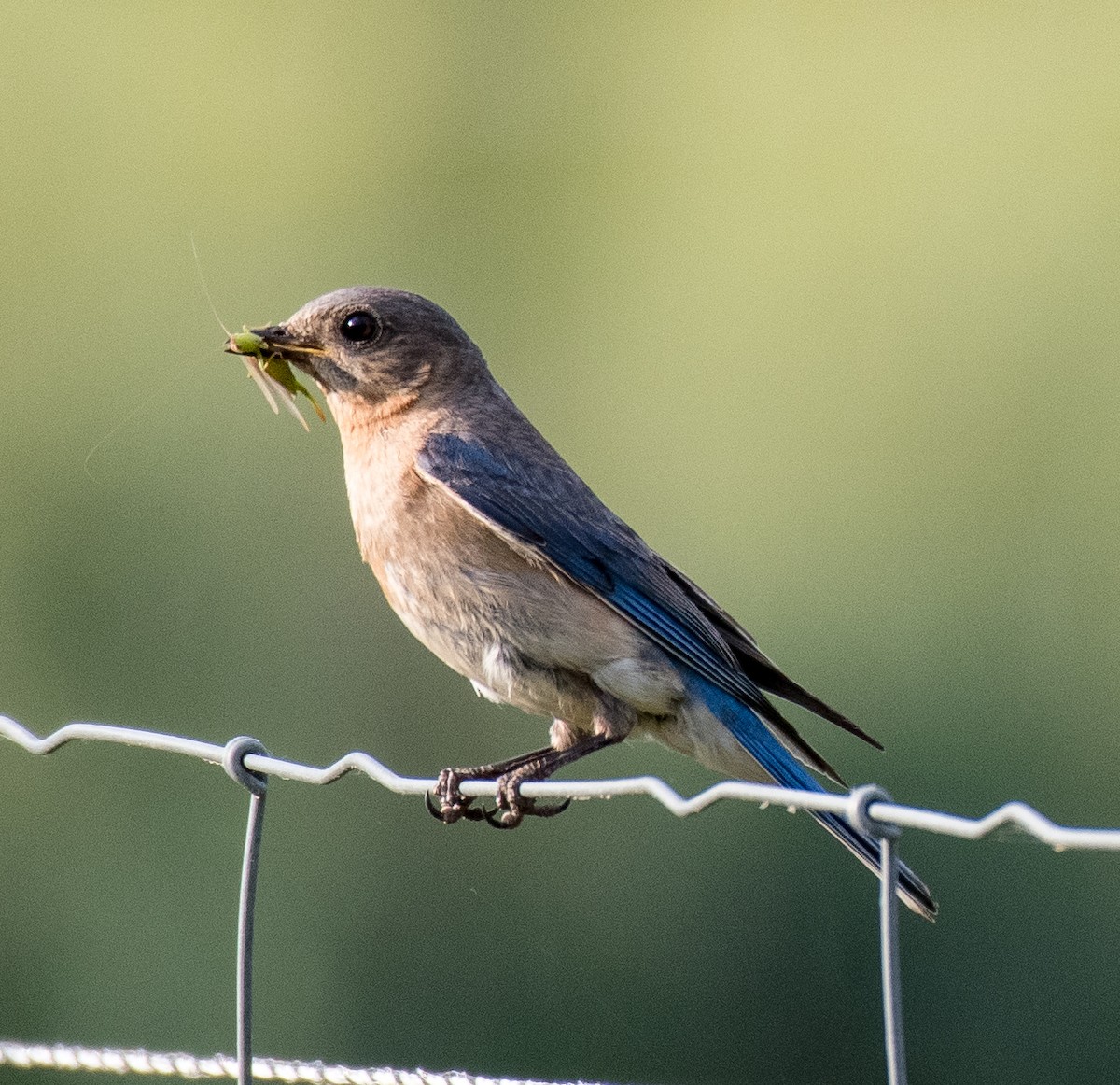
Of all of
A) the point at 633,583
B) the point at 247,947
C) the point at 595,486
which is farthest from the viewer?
the point at 595,486

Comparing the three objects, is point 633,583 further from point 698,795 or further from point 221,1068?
point 698,795

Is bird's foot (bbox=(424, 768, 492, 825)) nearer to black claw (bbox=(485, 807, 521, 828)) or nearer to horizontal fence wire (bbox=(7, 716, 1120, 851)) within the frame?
black claw (bbox=(485, 807, 521, 828))

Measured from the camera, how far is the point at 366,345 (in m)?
4.85

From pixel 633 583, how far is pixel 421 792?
1.53 meters

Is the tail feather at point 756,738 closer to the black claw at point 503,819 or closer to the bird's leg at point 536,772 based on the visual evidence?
the bird's leg at point 536,772

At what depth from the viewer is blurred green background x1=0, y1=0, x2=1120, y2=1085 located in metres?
8.67

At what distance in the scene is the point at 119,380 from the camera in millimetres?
13711

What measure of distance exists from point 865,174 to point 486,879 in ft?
23.8

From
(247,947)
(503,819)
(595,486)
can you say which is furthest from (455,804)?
(595,486)

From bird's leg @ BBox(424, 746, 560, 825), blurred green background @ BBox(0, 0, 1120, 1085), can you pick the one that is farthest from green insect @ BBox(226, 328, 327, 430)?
blurred green background @ BBox(0, 0, 1120, 1085)

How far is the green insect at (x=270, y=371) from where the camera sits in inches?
184

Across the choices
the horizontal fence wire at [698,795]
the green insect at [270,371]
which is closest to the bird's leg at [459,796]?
the horizontal fence wire at [698,795]

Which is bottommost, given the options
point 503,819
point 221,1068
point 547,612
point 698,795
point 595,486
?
point 221,1068

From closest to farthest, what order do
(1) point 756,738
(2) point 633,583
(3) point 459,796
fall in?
(3) point 459,796
(1) point 756,738
(2) point 633,583
